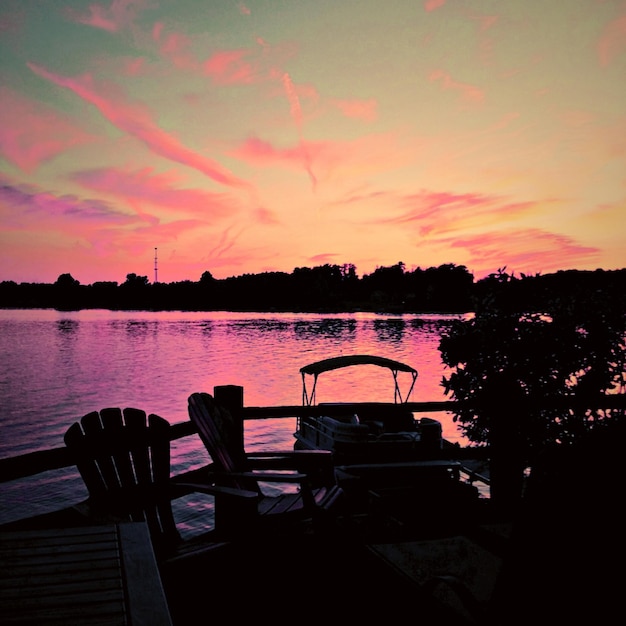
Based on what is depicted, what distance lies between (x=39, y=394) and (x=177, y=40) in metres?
31.6

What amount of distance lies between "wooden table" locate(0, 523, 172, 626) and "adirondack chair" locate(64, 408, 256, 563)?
4.42ft

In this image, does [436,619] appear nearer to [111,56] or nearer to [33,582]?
[33,582]

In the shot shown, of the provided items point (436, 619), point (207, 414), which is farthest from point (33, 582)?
point (207, 414)

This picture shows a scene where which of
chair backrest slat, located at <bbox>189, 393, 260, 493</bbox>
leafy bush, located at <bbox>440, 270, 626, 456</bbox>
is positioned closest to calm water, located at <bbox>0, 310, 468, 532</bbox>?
leafy bush, located at <bbox>440, 270, 626, 456</bbox>

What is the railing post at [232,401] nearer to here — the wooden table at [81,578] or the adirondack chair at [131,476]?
the adirondack chair at [131,476]

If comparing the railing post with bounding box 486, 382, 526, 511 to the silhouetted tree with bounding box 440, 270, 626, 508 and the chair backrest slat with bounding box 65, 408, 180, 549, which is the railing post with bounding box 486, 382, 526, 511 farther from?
the chair backrest slat with bounding box 65, 408, 180, 549

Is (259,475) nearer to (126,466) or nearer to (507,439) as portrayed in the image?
(126,466)

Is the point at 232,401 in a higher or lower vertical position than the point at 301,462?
higher

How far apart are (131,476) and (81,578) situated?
1.97m

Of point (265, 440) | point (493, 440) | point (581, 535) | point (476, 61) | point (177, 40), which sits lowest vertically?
point (265, 440)

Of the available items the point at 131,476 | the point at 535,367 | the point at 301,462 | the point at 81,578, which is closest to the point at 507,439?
the point at 535,367

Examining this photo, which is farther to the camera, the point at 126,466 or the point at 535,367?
the point at 535,367

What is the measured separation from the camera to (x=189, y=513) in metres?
14.1

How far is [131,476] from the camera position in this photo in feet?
12.6
